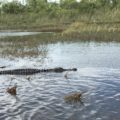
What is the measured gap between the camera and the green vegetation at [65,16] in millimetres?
40219

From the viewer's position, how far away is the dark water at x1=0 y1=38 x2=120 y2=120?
11086 mm

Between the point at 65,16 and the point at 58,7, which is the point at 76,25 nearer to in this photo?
the point at 65,16

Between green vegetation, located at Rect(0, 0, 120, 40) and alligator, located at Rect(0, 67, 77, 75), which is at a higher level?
green vegetation, located at Rect(0, 0, 120, 40)

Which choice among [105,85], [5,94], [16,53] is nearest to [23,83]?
[5,94]

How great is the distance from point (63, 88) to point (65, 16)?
56.1 meters

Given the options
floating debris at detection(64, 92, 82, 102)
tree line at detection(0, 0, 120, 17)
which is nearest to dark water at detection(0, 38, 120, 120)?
floating debris at detection(64, 92, 82, 102)

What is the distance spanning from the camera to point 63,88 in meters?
14.5

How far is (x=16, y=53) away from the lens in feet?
84.4

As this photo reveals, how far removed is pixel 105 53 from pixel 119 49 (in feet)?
8.10

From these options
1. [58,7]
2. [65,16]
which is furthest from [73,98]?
[58,7]

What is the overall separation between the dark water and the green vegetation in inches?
582

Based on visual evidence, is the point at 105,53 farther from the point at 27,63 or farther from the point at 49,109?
the point at 49,109

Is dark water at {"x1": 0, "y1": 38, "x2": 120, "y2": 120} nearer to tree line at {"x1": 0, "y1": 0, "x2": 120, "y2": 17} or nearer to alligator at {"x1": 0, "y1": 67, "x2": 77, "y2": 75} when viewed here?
alligator at {"x1": 0, "y1": 67, "x2": 77, "y2": 75}

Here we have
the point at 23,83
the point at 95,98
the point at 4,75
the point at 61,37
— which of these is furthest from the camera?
the point at 61,37
